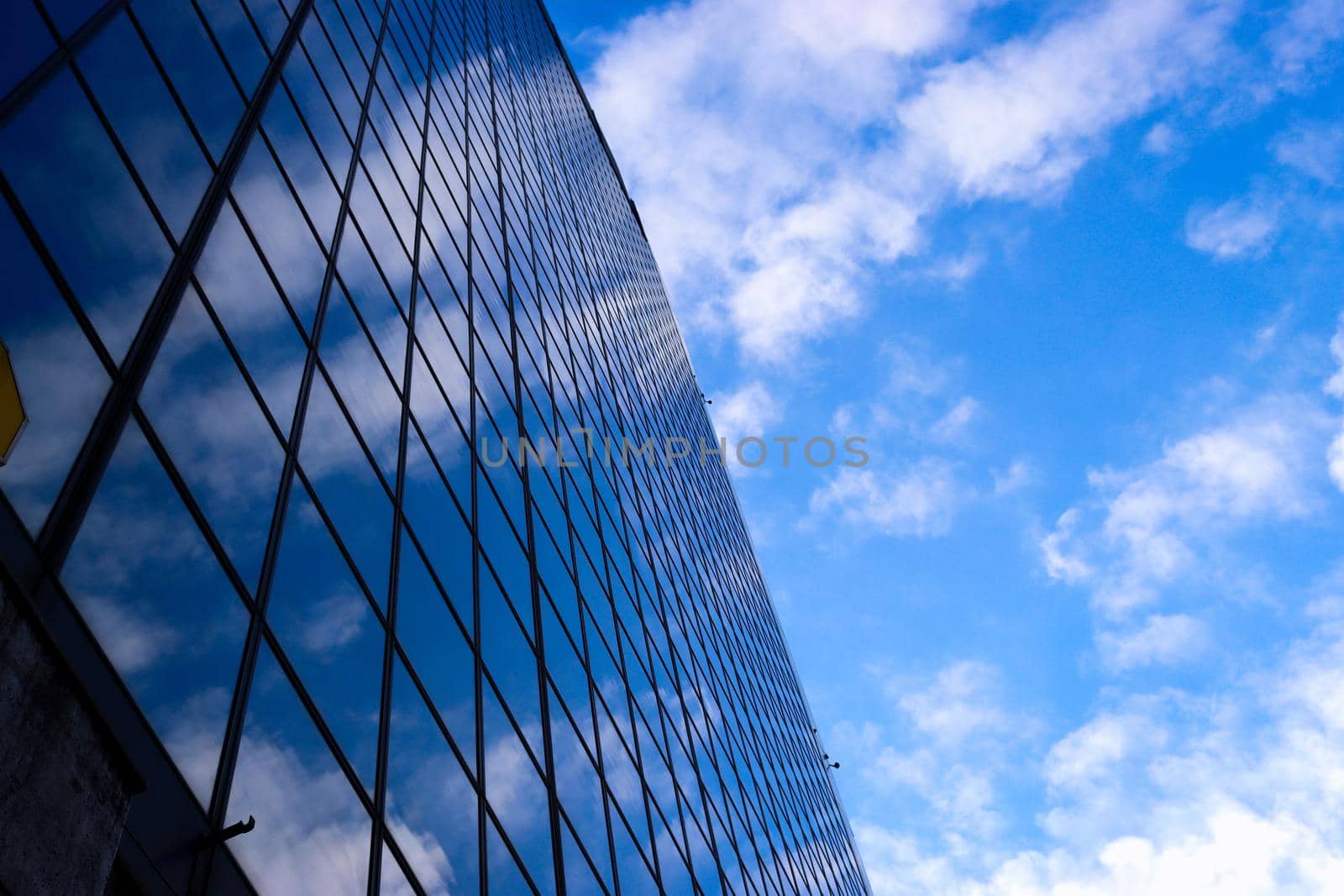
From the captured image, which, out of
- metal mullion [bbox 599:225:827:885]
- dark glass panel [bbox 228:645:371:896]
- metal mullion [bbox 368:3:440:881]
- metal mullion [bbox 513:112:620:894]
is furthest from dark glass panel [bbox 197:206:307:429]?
metal mullion [bbox 599:225:827:885]

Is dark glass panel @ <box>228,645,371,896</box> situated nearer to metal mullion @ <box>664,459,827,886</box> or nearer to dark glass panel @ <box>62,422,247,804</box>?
dark glass panel @ <box>62,422,247,804</box>

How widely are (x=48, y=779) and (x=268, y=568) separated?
373cm

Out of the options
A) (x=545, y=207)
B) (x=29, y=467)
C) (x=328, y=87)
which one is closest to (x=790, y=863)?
(x=545, y=207)

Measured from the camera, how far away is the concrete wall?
493 cm

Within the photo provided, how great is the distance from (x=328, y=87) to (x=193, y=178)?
7417 millimetres

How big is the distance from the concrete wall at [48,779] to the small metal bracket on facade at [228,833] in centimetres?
109

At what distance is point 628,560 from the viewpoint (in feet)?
89.5

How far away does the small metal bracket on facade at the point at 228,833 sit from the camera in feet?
22.2

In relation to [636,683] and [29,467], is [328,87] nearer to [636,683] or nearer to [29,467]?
[29,467]

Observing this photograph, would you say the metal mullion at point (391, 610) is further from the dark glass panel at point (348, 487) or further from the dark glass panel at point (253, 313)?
the dark glass panel at point (253, 313)

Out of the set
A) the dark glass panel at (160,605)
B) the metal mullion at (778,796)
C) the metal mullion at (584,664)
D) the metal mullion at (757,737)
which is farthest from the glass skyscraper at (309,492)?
the metal mullion at (757,737)

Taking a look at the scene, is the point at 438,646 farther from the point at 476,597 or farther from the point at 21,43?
the point at 21,43

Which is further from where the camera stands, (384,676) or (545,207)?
(545,207)

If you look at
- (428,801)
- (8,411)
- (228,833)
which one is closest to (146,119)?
(8,411)
